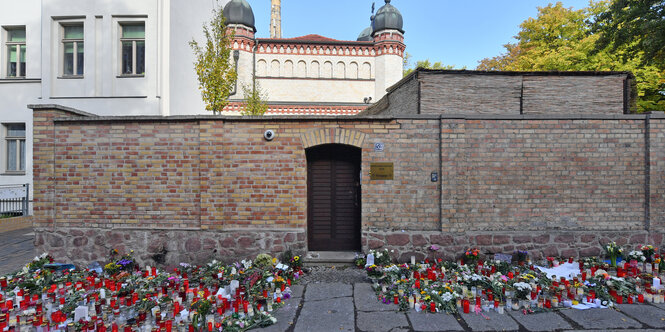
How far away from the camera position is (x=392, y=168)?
6.00m

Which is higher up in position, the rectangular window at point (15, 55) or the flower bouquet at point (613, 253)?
the rectangular window at point (15, 55)

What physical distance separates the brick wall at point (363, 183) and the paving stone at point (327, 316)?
1588 millimetres

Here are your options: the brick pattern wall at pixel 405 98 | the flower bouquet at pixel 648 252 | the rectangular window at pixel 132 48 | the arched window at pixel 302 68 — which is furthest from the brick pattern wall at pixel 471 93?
the arched window at pixel 302 68

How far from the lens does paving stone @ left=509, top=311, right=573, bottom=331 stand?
3.87 meters

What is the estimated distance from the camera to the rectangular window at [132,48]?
11250 mm

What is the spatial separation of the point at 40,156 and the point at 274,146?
456 cm

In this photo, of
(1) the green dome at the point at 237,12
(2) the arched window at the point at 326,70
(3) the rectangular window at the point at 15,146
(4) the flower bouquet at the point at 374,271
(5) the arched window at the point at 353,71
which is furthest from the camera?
(5) the arched window at the point at 353,71

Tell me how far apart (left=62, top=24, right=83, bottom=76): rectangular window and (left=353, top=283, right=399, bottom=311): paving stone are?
12748 millimetres

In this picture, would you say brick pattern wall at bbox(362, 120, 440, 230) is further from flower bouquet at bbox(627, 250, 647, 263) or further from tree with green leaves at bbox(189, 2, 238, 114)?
tree with green leaves at bbox(189, 2, 238, 114)

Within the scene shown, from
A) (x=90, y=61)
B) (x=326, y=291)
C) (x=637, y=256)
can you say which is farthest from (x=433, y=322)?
(x=90, y=61)

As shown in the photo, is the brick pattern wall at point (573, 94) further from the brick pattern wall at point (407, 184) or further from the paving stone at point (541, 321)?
the paving stone at point (541, 321)

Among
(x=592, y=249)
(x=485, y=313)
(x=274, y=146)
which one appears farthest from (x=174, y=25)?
(x=592, y=249)

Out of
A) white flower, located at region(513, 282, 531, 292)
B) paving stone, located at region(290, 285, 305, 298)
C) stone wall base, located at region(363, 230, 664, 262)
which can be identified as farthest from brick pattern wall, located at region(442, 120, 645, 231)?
paving stone, located at region(290, 285, 305, 298)

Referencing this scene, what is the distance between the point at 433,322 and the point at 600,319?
2.20 meters
